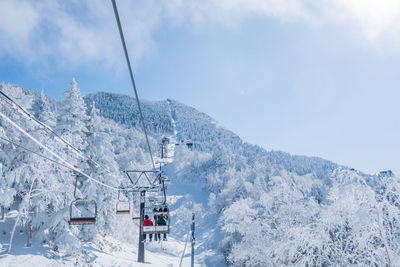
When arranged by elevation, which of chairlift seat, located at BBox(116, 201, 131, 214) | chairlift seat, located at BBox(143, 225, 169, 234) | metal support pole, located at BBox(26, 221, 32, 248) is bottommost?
metal support pole, located at BBox(26, 221, 32, 248)

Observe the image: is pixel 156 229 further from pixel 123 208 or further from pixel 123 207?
pixel 123 207

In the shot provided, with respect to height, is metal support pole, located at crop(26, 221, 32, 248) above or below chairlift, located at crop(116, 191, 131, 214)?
below

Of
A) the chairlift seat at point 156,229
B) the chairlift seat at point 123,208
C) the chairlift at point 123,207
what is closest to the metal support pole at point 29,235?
the chairlift seat at point 123,208

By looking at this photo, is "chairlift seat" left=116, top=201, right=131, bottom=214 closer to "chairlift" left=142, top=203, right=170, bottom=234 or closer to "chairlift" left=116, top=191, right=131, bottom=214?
"chairlift" left=116, top=191, right=131, bottom=214

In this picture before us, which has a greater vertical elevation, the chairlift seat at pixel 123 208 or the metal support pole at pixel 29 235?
the chairlift seat at pixel 123 208

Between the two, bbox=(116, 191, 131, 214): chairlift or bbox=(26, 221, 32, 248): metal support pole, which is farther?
bbox=(26, 221, 32, 248): metal support pole

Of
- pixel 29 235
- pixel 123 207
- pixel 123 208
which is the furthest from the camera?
pixel 29 235

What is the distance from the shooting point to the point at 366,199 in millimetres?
10195

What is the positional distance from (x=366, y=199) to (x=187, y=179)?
99503 millimetres

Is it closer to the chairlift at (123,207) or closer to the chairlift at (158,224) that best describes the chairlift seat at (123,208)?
the chairlift at (123,207)

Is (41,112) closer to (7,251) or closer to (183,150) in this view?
(7,251)

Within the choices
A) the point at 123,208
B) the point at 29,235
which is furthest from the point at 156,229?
the point at 29,235

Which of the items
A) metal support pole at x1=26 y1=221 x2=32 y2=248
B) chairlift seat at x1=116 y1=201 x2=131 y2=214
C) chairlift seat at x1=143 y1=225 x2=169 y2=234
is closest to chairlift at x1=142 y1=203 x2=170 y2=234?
chairlift seat at x1=143 y1=225 x2=169 y2=234

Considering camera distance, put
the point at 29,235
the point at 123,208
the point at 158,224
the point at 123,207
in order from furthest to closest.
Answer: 1. the point at 29,235
2. the point at 123,207
3. the point at 123,208
4. the point at 158,224
